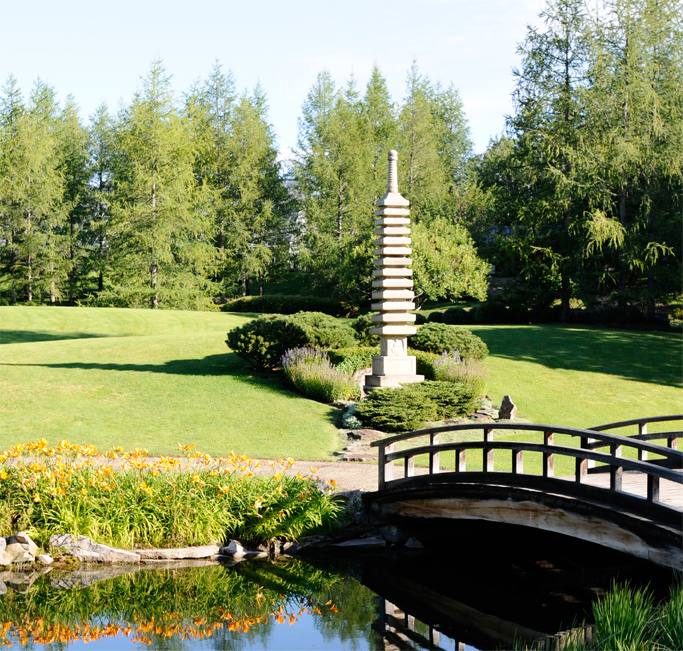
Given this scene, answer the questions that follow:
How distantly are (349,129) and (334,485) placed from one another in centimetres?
4096

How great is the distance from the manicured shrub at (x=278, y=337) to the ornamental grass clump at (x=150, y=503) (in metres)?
10.6

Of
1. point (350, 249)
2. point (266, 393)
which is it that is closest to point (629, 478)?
point (266, 393)

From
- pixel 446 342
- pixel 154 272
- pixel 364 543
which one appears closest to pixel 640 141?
pixel 446 342

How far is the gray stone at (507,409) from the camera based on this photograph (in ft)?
83.4

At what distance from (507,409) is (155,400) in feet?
29.5

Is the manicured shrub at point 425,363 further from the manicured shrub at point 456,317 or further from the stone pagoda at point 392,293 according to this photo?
the manicured shrub at point 456,317

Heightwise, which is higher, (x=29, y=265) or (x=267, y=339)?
(x=29, y=265)

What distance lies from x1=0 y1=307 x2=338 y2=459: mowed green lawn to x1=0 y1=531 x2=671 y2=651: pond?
5959mm

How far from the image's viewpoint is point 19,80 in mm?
61156

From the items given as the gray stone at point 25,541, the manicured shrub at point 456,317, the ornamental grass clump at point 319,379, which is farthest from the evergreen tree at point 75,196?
the gray stone at point 25,541

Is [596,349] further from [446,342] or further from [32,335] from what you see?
[32,335]

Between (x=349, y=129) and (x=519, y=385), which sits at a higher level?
(x=349, y=129)

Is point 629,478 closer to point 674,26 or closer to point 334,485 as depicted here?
point 334,485

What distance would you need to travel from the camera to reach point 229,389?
2673 centimetres
